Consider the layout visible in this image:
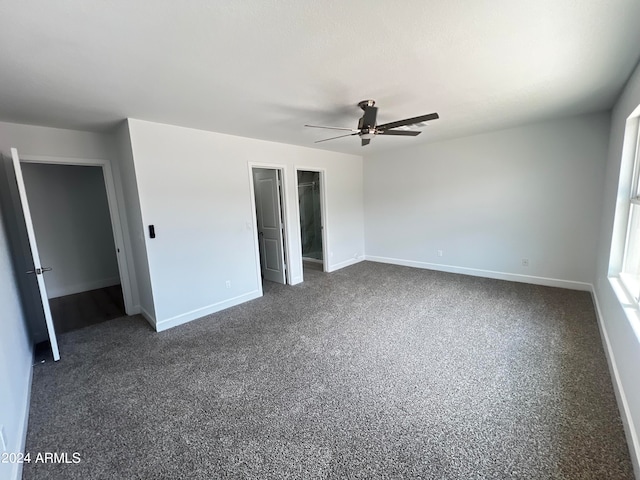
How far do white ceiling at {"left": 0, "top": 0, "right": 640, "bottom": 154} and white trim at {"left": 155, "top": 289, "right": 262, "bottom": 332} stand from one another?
7.73ft

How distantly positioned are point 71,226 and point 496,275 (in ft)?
24.6

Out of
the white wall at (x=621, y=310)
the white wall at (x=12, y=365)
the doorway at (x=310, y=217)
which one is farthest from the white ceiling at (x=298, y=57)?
the doorway at (x=310, y=217)

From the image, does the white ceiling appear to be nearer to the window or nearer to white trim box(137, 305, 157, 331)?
the window

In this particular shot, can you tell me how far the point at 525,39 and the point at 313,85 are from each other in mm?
1474

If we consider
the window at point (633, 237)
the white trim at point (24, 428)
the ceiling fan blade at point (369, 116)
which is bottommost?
the white trim at point (24, 428)

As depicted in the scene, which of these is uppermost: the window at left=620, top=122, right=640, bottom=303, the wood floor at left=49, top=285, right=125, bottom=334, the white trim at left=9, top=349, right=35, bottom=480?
the window at left=620, top=122, right=640, bottom=303

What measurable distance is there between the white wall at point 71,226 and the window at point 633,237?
738 centimetres

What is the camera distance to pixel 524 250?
4.38 m

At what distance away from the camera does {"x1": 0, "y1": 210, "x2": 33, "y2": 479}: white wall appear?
5.21ft

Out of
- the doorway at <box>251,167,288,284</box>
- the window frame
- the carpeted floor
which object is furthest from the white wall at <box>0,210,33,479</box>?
the window frame

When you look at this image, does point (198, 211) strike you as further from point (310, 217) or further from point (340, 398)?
point (310, 217)

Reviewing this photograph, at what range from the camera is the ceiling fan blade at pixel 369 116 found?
2.57 metres

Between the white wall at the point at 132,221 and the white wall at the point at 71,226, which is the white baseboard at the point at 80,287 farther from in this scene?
the white wall at the point at 132,221

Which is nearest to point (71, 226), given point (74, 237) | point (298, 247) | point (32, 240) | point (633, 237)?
point (74, 237)
